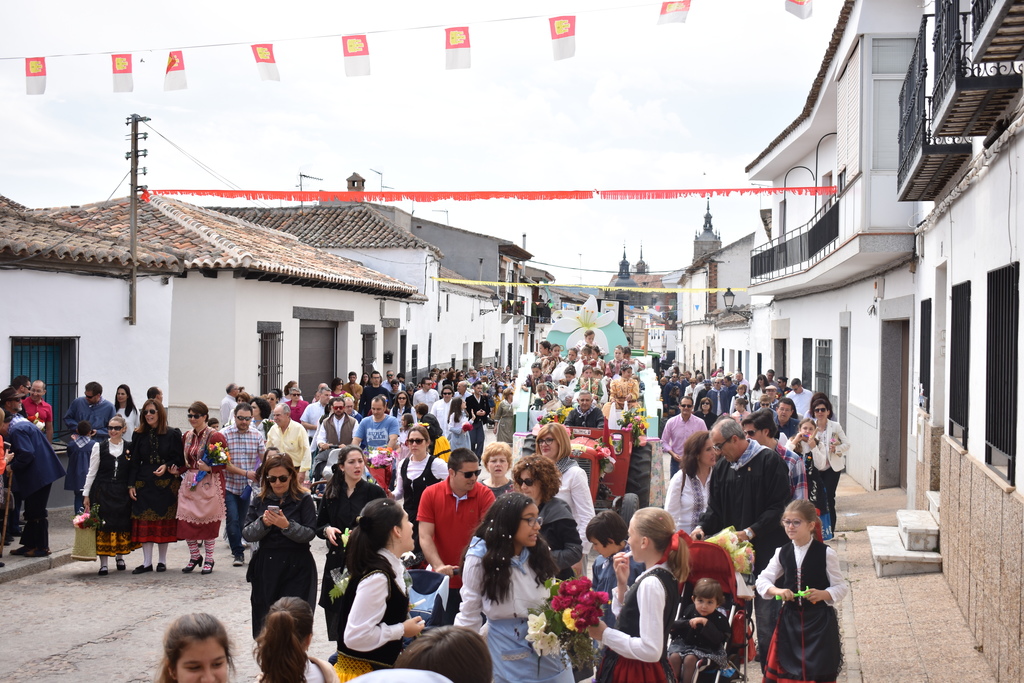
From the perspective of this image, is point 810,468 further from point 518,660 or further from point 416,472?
point 518,660

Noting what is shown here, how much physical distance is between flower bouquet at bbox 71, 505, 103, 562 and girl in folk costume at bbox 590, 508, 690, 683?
6.69 m

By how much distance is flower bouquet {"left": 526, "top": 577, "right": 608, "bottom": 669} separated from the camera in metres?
4.31

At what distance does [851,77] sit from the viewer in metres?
13.5

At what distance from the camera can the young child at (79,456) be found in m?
10.7

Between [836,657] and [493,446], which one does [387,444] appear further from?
[836,657]

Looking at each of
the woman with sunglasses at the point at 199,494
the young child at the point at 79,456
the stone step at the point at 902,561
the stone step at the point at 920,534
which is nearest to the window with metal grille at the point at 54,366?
the young child at the point at 79,456

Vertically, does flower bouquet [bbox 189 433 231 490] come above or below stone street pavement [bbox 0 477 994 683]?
above

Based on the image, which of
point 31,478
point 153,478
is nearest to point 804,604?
point 153,478

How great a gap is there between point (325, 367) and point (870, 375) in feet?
41.1

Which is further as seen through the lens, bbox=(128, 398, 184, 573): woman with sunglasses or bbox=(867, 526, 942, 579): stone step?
bbox=(128, 398, 184, 573): woman with sunglasses

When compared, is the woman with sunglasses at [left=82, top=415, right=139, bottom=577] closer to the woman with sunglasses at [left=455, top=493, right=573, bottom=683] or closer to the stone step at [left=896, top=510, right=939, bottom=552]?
the woman with sunglasses at [left=455, top=493, right=573, bottom=683]

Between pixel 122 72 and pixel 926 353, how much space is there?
10337 mm

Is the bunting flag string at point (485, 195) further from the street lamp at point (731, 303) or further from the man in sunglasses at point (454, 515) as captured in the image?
the street lamp at point (731, 303)

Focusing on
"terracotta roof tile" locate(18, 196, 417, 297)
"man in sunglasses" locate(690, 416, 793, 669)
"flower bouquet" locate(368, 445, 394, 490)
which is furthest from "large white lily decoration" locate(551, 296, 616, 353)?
"man in sunglasses" locate(690, 416, 793, 669)
